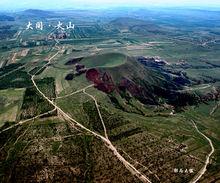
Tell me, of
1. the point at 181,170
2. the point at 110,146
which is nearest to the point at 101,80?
the point at 110,146

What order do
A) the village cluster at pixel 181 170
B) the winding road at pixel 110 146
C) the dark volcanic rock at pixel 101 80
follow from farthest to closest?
the dark volcanic rock at pixel 101 80 → the village cluster at pixel 181 170 → the winding road at pixel 110 146

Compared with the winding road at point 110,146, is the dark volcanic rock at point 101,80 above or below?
above

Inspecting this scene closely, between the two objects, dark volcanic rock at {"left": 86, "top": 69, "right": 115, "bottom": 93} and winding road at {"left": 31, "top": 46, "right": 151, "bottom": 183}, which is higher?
dark volcanic rock at {"left": 86, "top": 69, "right": 115, "bottom": 93}

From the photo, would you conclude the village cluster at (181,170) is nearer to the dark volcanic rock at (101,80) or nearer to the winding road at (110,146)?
the winding road at (110,146)

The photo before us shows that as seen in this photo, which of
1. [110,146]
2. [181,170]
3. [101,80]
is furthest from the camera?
[101,80]

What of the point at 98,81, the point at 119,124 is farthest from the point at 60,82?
the point at 119,124

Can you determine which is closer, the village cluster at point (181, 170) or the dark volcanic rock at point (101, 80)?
the village cluster at point (181, 170)

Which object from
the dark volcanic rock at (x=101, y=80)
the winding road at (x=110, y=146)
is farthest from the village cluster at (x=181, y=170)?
the dark volcanic rock at (x=101, y=80)

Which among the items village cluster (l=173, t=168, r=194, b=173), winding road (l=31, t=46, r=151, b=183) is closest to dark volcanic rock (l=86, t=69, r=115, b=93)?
winding road (l=31, t=46, r=151, b=183)

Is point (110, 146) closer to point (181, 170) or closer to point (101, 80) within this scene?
point (181, 170)

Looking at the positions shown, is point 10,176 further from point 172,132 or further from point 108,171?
point 172,132

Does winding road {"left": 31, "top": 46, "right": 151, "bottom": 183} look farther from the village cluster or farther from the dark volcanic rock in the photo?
the dark volcanic rock
